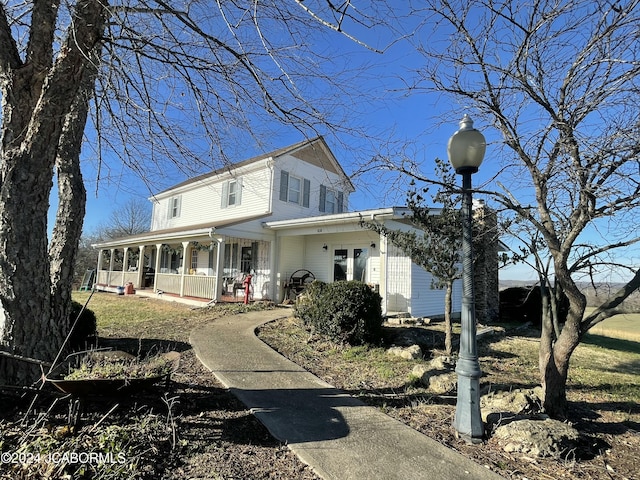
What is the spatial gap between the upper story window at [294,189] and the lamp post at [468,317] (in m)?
11.1

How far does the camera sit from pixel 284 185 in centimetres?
1488

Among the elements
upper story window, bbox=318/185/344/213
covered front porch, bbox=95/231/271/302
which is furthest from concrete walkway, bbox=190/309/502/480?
upper story window, bbox=318/185/344/213

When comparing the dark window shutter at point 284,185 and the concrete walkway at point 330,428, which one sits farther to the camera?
the dark window shutter at point 284,185

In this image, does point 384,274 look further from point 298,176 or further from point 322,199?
point 322,199

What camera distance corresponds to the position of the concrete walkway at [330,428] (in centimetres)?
285

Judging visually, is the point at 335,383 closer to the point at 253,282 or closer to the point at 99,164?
the point at 99,164

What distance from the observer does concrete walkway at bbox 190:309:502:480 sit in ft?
9.36

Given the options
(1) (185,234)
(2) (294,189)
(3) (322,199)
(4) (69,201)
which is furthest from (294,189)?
(4) (69,201)

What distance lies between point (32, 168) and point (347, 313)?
5.37 meters

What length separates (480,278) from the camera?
12.8 meters

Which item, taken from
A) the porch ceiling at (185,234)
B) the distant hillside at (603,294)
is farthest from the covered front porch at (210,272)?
the distant hillside at (603,294)

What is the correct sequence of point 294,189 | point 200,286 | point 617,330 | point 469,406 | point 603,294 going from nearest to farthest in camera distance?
point 469,406 → point 603,294 → point 200,286 → point 294,189 → point 617,330

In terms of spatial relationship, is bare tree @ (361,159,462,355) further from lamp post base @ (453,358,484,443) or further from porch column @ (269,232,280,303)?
porch column @ (269,232,280,303)

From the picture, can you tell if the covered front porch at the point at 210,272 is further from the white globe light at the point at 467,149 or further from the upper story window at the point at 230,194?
the white globe light at the point at 467,149
